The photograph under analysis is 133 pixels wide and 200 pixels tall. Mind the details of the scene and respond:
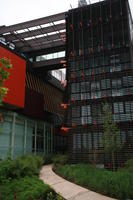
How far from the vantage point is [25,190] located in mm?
Result: 9891

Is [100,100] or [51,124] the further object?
[51,124]

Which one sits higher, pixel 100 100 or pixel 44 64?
pixel 44 64

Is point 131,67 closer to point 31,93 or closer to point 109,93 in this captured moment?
point 109,93

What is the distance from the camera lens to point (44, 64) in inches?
1203

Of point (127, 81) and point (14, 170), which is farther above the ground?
point (127, 81)

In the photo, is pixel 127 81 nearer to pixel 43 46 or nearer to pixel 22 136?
pixel 22 136

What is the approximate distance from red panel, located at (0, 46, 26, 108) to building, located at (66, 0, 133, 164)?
4480 mm

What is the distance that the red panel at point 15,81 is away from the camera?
2089 cm

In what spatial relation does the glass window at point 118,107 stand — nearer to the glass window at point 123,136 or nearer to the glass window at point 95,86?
the glass window at point 123,136

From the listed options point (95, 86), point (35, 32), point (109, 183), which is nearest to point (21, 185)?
point (109, 183)

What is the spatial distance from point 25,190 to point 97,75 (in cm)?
1436

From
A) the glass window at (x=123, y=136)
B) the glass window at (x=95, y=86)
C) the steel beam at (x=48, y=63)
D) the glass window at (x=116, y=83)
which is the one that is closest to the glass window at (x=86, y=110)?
the glass window at (x=95, y=86)

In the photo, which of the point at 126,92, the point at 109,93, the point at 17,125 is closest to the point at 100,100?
the point at 109,93

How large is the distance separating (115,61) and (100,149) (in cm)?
812
